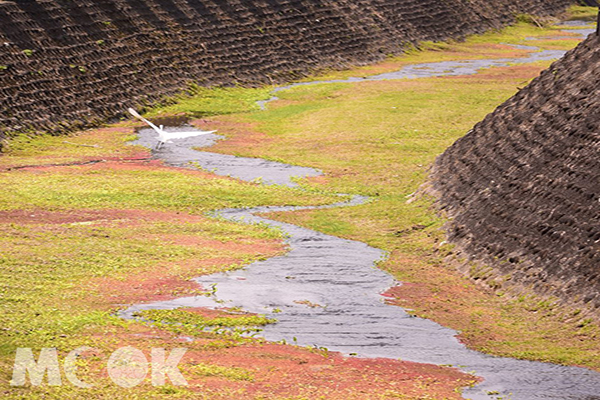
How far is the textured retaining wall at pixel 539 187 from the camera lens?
20875 mm

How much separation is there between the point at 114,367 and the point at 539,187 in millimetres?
12060

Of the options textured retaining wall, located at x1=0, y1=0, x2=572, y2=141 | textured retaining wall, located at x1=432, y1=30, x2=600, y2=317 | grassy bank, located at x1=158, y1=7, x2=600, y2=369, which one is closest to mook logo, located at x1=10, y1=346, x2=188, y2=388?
grassy bank, located at x1=158, y1=7, x2=600, y2=369

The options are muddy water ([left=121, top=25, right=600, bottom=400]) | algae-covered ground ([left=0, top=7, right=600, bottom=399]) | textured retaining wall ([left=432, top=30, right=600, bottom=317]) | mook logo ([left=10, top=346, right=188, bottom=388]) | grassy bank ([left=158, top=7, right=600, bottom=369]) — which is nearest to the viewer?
mook logo ([left=10, top=346, right=188, bottom=388])

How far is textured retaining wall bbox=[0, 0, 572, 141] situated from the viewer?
139 ft

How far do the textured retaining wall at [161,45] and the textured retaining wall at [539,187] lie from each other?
1864cm

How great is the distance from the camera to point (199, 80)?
2053 inches

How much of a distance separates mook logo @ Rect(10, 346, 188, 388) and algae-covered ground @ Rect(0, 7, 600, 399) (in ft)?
0.49

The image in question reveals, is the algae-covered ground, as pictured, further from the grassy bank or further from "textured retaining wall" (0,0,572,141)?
"textured retaining wall" (0,0,572,141)

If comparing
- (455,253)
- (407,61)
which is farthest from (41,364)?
(407,61)

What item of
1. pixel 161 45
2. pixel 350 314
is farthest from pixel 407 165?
pixel 161 45

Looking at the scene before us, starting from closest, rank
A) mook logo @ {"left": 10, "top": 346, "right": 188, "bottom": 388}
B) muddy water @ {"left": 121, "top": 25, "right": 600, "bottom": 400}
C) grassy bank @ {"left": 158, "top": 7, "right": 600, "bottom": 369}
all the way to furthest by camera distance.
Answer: mook logo @ {"left": 10, "top": 346, "right": 188, "bottom": 388}
muddy water @ {"left": 121, "top": 25, "right": 600, "bottom": 400}
grassy bank @ {"left": 158, "top": 7, "right": 600, "bottom": 369}

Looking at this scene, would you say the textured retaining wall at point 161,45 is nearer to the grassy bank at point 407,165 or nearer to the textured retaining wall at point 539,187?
the grassy bank at point 407,165

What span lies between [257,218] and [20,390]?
15659mm

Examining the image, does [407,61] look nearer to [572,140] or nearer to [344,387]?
[572,140]
